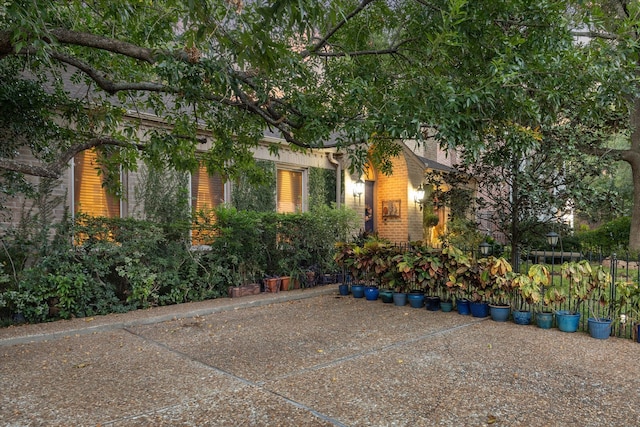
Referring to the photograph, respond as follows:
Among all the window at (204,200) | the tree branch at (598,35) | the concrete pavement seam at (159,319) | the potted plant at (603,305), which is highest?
the tree branch at (598,35)

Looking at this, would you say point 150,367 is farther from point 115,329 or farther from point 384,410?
point 384,410

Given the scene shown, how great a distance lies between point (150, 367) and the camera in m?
4.30

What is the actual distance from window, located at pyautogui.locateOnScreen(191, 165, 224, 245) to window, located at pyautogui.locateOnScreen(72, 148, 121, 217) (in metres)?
1.53

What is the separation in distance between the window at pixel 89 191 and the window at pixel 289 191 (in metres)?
3.97

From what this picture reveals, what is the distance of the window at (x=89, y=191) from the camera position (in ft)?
25.6

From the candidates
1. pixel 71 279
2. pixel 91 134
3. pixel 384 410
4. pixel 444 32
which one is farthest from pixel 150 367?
pixel 444 32

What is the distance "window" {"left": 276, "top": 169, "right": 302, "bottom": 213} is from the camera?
35.9 feet

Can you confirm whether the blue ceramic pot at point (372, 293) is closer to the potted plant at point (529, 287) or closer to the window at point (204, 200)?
the potted plant at point (529, 287)

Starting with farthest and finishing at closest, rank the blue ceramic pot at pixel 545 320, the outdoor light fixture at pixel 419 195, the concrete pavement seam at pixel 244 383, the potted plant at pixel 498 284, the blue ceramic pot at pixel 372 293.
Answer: the outdoor light fixture at pixel 419 195 < the blue ceramic pot at pixel 372 293 < the potted plant at pixel 498 284 < the blue ceramic pot at pixel 545 320 < the concrete pavement seam at pixel 244 383

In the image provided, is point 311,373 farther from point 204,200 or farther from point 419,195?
point 419,195

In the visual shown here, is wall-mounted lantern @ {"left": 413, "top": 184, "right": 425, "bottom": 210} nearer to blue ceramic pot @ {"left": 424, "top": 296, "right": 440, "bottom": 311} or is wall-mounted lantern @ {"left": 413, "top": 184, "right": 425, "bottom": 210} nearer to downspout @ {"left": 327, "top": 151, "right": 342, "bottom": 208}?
downspout @ {"left": 327, "top": 151, "right": 342, "bottom": 208}

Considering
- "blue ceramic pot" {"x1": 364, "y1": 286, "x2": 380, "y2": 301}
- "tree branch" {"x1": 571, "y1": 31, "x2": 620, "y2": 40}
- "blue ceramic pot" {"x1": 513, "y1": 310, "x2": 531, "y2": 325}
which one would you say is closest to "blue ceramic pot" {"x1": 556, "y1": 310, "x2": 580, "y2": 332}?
"blue ceramic pot" {"x1": 513, "y1": 310, "x2": 531, "y2": 325}

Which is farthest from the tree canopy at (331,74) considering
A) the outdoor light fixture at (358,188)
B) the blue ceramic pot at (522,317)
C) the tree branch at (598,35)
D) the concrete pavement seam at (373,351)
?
the outdoor light fixture at (358,188)

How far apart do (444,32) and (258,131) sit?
3.23 metres
